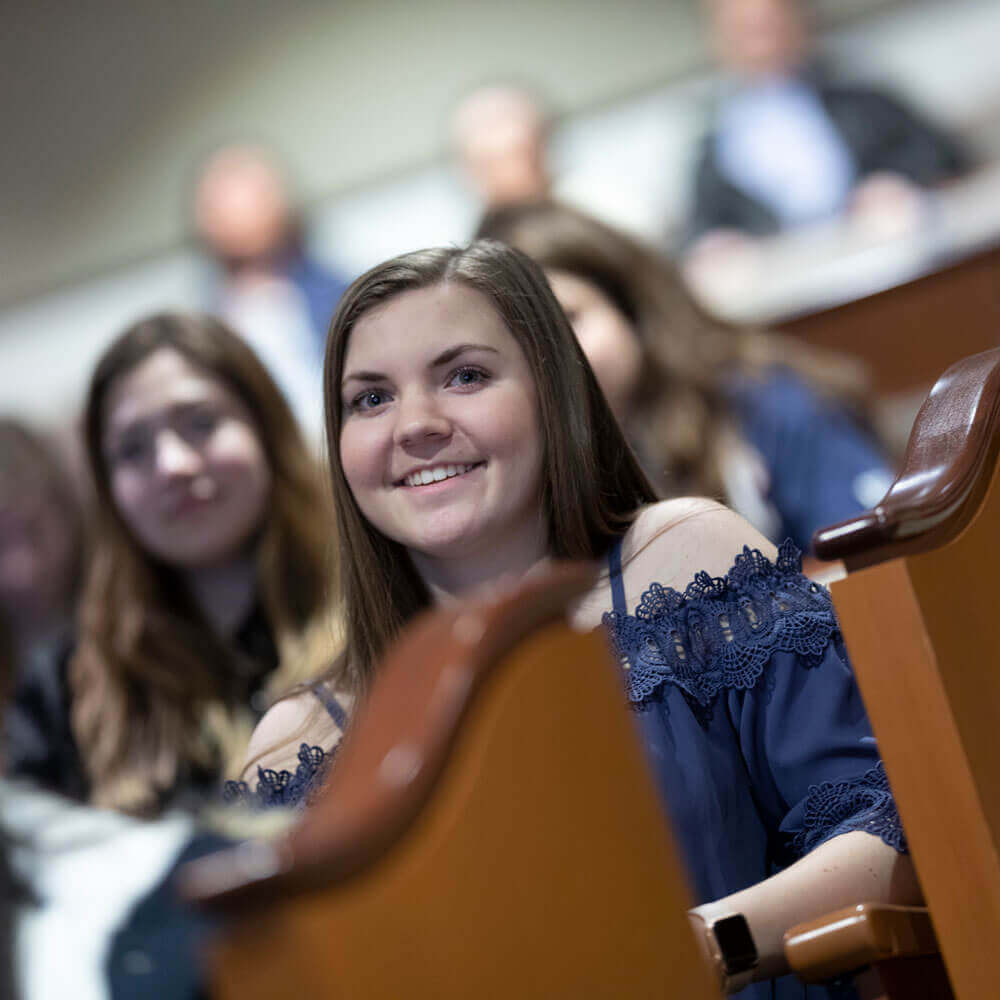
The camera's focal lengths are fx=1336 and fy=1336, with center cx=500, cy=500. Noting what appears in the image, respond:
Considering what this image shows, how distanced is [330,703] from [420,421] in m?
0.27

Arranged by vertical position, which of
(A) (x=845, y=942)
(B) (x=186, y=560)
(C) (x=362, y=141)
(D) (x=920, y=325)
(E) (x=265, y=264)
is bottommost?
(A) (x=845, y=942)

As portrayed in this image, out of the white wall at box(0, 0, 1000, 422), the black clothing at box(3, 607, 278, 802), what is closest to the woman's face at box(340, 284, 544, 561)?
the black clothing at box(3, 607, 278, 802)

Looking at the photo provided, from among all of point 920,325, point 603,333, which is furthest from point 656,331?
point 920,325

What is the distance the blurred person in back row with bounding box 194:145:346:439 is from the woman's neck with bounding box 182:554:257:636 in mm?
2206

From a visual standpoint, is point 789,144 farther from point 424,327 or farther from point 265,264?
point 424,327

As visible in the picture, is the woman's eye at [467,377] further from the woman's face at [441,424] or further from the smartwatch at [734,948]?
the smartwatch at [734,948]

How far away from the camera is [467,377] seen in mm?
1190

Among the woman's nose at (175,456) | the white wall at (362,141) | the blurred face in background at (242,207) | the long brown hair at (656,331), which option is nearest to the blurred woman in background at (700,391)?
the long brown hair at (656,331)

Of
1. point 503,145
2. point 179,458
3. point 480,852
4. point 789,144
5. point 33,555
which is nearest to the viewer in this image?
point 480,852

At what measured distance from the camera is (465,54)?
4.79m

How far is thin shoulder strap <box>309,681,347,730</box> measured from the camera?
120 cm

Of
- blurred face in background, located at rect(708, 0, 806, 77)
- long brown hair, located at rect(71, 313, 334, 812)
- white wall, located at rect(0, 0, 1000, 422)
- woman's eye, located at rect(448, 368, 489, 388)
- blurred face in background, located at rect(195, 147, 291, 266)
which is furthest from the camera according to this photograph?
blurred face in background, located at rect(195, 147, 291, 266)

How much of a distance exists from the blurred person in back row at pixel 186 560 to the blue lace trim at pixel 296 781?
0.80 m

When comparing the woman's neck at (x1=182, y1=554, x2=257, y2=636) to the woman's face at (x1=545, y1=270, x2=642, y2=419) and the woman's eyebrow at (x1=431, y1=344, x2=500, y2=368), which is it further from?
the woman's eyebrow at (x1=431, y1=344, x2=500, y2=368)
